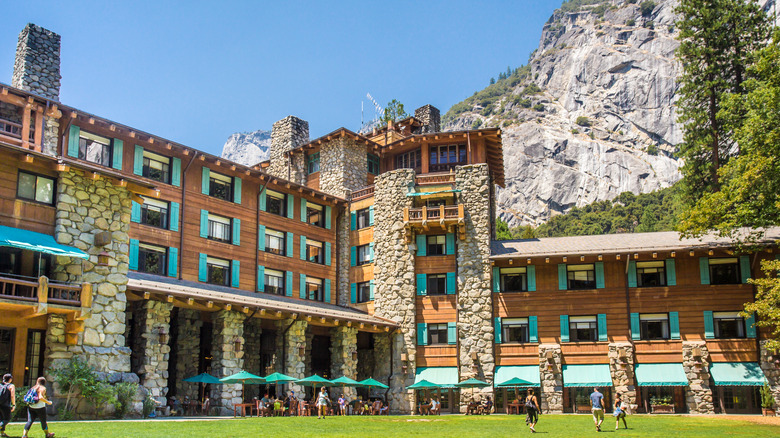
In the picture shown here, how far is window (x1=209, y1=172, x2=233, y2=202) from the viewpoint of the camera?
42438mm

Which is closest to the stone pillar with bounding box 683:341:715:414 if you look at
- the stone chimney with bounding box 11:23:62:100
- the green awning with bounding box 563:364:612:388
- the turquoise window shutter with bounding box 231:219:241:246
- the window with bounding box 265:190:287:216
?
the green awning with bounding box 563:364:612:388

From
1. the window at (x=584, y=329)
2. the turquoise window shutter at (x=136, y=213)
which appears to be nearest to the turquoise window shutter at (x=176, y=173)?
the turquoise window shutter at (x=136, y=213)

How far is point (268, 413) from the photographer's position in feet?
113

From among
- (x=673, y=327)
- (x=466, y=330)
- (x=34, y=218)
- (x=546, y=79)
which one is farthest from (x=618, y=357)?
(x=546, y=79)

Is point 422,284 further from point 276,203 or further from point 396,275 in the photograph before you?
point 276,203

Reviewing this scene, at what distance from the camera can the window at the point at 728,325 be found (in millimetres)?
40875

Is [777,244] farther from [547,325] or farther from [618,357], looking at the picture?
[547,325]

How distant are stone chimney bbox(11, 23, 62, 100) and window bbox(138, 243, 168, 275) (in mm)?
9824

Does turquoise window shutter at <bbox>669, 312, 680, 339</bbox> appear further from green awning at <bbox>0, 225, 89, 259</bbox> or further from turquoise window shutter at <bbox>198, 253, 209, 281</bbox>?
green awning at <bbox>0, 225, 89, 259</bbox>

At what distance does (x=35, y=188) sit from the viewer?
2556cm

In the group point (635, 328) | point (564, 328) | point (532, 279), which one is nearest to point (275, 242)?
point (532, 279)

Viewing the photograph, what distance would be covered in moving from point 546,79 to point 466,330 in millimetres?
140716

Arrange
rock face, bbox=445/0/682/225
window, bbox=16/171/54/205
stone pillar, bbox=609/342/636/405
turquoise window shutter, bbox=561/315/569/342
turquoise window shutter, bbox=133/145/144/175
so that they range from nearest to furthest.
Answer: window, bbox=16/171/54/205
turquoise window shutter, bbox=133/145/144/175
stone pillar, bbox=609/342/636/405
turquoise window shutter, bbox=561/315/569/342
rock face, bbox=445/0/682/225

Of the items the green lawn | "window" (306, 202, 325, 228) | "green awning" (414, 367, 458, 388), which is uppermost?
"window" (306, 202, 325, 228)
